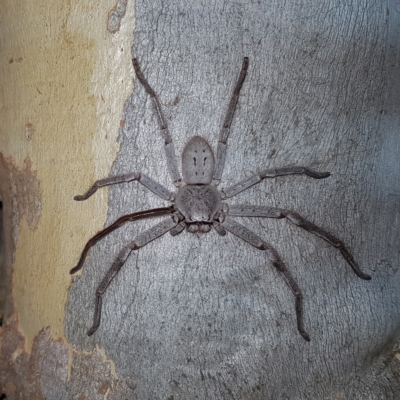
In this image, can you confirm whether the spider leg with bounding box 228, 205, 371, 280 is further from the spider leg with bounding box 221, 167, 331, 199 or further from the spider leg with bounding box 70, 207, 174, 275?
the spider leg with bounding box 70, 207, 174, 275

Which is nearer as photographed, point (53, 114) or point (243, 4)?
point (243, 4)

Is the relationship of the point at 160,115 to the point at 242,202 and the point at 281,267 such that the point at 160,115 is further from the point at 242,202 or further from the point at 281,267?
the point at 281,267

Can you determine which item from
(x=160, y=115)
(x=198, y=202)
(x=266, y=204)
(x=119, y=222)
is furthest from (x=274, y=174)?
(x=119, y=222)

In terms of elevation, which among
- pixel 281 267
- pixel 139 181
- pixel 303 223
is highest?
pixel 139 181

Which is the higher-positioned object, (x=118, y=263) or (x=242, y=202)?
(x=242, y=202)

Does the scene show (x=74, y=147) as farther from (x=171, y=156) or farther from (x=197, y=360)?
(x=197, y=360)

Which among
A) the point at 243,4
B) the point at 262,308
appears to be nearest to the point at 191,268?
the point at 262,308

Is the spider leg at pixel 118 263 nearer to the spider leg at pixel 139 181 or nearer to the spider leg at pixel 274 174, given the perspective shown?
the spider leg at pixel 139 181

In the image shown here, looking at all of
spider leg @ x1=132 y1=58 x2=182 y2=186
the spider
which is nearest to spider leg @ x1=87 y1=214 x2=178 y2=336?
the spider

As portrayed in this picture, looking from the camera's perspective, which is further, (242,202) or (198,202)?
(198,202)
